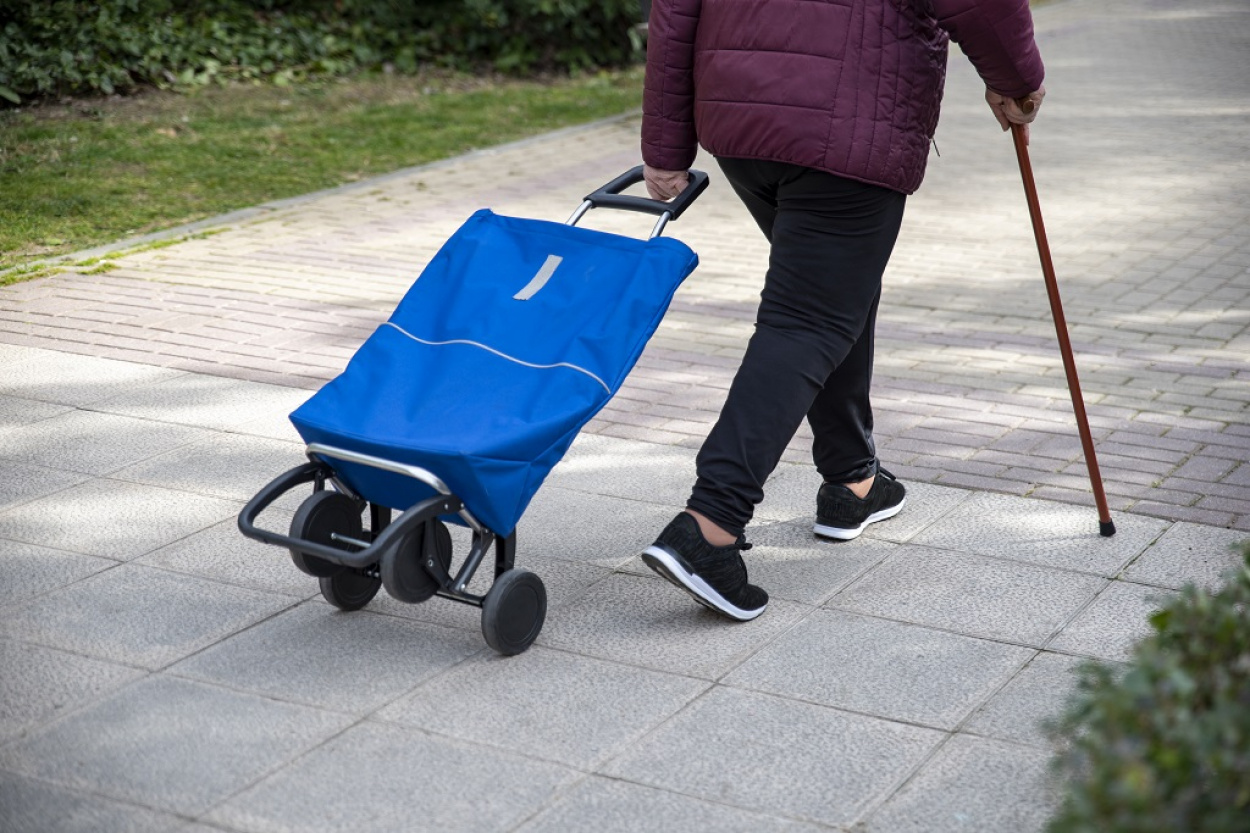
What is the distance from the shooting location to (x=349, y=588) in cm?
371

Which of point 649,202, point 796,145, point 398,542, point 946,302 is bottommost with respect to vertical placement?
point 946,302

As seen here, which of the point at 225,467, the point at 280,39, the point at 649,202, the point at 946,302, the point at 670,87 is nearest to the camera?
the point at 649,202

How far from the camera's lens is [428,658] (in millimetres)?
3525

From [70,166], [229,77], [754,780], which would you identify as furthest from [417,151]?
[754,780]

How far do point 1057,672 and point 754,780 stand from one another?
872 millimetres

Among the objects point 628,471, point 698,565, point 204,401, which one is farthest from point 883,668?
point 204,401

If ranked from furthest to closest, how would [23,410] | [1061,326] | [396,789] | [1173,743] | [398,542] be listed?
[23,410]
[1061,326]
[398,542]
[396,789]
[1173,743]

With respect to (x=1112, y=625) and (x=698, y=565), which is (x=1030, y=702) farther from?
(x=698, y=565)

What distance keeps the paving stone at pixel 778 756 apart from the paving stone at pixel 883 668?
73 mm

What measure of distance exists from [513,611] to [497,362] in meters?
0.58

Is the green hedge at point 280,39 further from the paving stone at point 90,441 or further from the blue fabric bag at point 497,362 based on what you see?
the blue fabric bag at point 497,362

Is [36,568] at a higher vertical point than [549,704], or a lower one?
higher

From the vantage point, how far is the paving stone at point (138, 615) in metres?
3.54

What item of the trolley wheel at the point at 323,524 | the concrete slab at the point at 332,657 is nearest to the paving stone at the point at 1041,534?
the concrete slab at the point at 332,657
